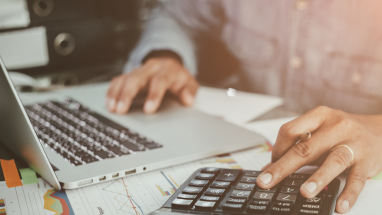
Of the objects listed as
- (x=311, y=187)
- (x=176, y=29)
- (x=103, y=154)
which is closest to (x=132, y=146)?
(x=103, y=154)

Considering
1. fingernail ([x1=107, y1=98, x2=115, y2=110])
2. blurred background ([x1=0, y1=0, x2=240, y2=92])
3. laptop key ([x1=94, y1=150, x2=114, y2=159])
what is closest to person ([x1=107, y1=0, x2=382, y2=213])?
fingernail ([x1=107, y1=98, x2=115, y2=110])

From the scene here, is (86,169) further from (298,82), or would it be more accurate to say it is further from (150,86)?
(298,82)

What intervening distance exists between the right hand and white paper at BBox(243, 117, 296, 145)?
0.50ft

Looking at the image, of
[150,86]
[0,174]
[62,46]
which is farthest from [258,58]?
[0,174]

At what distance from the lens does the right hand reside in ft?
2.37

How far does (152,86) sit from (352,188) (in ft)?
1.48

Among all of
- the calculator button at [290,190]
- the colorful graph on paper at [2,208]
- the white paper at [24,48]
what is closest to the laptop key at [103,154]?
the colorful graph on paper at [2,208]

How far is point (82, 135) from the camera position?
57 cm

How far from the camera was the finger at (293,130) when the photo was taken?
1.49 feet

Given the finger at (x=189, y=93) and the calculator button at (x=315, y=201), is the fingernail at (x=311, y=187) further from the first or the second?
the finger at (x=189, y=93)

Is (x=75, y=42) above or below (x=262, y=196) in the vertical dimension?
above

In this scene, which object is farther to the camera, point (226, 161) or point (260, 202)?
point (226, 161)

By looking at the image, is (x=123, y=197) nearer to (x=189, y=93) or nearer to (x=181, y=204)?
(x=181, y=204)

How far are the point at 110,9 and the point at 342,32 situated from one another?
2.52ft
